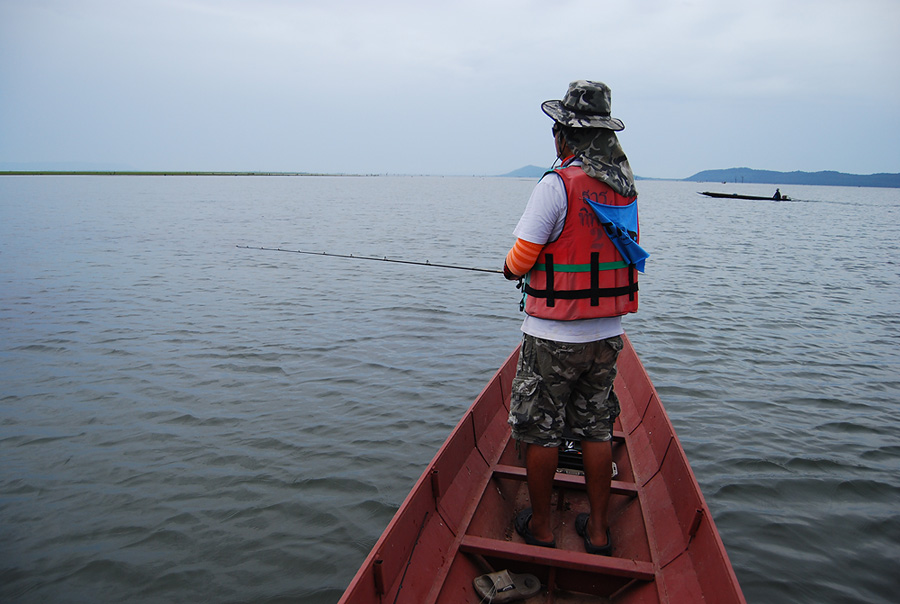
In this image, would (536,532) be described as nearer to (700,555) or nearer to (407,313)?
(700,555)

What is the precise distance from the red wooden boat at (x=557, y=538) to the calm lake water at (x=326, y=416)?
1.24 metres

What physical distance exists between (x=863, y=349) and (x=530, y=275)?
8.74 metres

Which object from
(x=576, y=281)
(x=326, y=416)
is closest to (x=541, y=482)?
(x=576, y=281)

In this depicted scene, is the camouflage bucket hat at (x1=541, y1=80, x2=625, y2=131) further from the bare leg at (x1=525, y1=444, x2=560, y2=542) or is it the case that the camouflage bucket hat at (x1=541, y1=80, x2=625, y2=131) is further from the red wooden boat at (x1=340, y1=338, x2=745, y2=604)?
the red wooden boat at (x1=340, y1=338, x2=745, y2=604)

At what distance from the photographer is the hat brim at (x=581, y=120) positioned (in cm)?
278

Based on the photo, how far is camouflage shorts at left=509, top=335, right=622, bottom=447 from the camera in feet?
9.66

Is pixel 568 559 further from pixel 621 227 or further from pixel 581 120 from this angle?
pixel 581 120

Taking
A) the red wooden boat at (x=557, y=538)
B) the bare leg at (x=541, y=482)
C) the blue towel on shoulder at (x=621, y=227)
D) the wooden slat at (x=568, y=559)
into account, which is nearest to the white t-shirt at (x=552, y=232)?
the blue towel on shoulder at (x=621, y=227)

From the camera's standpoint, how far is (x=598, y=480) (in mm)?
3207

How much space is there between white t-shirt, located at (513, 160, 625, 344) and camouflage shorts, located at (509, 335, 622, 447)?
46 mm

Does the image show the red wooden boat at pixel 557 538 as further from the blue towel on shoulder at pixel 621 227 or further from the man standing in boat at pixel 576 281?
the blue towel on shoulder at pixel 621 227

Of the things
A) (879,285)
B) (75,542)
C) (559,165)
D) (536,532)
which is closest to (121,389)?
(75,542)

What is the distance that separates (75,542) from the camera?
14.6 ft

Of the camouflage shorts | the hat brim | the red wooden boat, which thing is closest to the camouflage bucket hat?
the hat brim
